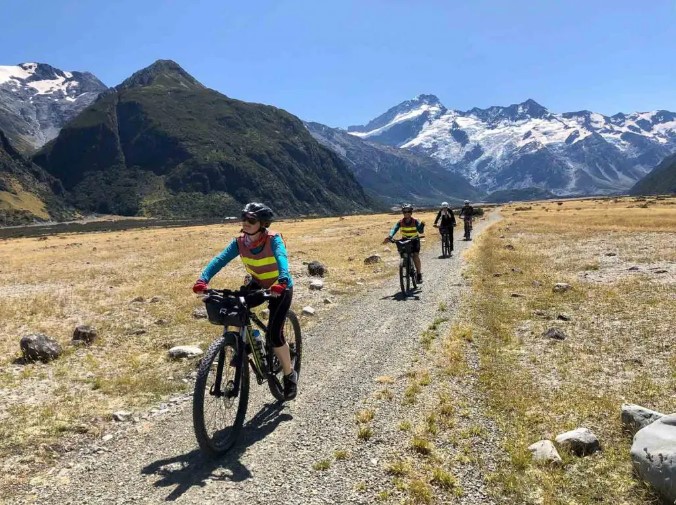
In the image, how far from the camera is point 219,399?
854cm

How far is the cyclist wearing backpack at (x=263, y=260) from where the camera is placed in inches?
360

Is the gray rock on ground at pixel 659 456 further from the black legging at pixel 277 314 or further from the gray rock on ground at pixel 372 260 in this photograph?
the gray rock on ground at pixel 372 260

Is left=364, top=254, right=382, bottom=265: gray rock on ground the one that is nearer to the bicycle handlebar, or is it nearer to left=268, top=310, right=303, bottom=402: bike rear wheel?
left=268, top=310, right=303, bottom=402: bike rear wheel

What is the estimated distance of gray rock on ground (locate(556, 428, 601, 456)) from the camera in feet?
25.8

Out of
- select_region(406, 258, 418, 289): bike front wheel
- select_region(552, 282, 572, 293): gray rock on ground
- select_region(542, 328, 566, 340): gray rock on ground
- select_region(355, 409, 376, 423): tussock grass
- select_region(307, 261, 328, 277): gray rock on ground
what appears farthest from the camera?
select_region(307, 261, 328, 277): gray rock on ground

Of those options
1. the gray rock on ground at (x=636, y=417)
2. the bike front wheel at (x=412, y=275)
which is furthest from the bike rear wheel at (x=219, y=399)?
the bike front wheel at (x=412, y=275)

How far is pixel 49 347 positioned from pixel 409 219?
15.7m

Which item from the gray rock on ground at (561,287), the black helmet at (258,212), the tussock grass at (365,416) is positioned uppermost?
the black helmet at (258,212)

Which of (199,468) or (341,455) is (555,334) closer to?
(341,455)

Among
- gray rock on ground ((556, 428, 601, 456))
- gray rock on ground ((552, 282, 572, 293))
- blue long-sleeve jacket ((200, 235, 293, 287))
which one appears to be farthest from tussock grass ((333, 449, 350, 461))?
gray rock on ground ((552, 282, 572, 293))

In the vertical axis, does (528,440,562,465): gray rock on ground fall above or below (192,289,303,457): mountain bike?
below

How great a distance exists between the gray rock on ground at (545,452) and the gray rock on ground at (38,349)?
13253 millimetres

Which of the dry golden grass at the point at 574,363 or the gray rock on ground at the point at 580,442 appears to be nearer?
the dry golden grass at the point at 574,363

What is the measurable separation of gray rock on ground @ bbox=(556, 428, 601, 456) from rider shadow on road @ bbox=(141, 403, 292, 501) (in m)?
5.15
